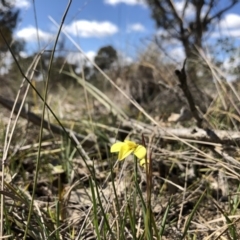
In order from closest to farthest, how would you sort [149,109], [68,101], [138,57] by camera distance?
[149,109]
[68,101]
[138,57]

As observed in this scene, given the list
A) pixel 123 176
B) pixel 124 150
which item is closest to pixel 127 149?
pixel 124 150

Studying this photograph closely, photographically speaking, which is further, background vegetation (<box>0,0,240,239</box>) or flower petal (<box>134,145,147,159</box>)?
background vegetation (<box>0,0,240,239</box>)

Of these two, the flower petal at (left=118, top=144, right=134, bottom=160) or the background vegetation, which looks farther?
the background vegetation

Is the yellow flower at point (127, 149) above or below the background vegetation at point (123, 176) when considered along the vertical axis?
above

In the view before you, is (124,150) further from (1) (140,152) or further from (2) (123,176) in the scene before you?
(2) (123,176)

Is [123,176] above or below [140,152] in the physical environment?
below

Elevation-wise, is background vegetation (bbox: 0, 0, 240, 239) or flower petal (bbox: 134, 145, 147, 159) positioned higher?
flower petal (bbox: 134, 145, 147, 159)

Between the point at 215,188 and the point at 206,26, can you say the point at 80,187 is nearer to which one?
the point at 215,188

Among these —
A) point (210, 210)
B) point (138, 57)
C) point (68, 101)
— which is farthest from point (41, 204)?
point (138, 57)
